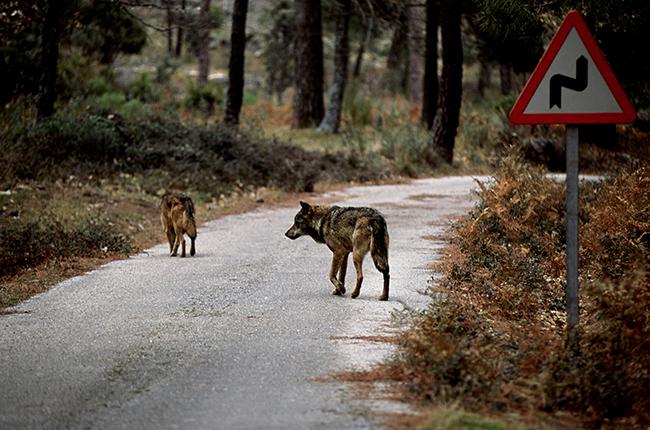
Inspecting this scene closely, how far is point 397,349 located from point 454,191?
50.6 feet

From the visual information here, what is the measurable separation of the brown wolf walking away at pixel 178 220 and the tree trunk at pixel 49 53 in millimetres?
8030

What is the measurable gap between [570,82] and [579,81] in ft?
0.21

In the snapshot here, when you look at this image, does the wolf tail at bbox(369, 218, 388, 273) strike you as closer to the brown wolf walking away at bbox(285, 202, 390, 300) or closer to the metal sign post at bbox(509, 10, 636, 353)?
the brown wolf walking away at bbox(285, 202, 390, 300)

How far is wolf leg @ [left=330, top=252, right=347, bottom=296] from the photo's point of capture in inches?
452

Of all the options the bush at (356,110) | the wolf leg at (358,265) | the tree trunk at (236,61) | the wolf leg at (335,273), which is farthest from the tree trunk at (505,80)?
the wolf leg at (358,265)

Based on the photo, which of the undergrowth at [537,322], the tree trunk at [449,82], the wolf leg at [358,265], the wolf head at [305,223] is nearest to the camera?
the undergrowth at [537,322]

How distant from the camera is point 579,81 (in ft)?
25.6

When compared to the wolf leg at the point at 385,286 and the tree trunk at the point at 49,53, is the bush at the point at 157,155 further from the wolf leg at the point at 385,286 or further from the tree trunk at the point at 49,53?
the wolf leg at the point at 385,286

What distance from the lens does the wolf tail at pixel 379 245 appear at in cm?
1099

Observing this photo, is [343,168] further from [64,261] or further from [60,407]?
[60,407]

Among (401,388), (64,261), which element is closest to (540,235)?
(64,261)

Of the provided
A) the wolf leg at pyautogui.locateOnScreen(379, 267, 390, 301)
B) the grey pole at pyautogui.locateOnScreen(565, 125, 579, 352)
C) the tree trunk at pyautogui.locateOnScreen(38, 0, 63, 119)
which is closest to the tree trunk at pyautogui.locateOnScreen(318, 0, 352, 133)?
the tree trunk at pyautogui.locateOnScreen(38, 0, 63, 119)

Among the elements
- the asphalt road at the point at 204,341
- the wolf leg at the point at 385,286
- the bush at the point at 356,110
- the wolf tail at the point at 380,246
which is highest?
the bush at the point at 356,110

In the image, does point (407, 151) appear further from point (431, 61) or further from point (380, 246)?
point (380, 246)
